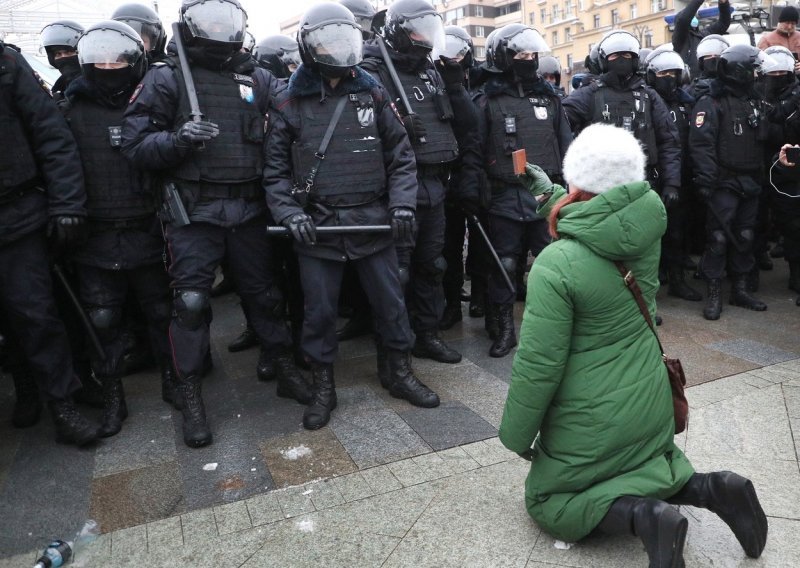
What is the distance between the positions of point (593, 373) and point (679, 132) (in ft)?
14.4

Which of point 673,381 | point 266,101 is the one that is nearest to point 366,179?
point 266,101

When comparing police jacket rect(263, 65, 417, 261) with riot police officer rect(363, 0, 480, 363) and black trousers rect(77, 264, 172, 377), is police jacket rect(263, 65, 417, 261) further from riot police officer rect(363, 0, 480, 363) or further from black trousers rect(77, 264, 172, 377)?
black trousers rect(77, 264, 172, 377)

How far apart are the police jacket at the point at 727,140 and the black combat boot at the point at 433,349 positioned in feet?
8.75

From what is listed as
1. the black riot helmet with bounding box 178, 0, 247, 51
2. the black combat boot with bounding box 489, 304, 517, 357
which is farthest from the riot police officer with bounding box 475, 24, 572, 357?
the black riot helmet with bounding box 178, 0, 247, 51

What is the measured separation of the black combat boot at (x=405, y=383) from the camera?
3.76 metres

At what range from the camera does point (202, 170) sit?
11.2ft

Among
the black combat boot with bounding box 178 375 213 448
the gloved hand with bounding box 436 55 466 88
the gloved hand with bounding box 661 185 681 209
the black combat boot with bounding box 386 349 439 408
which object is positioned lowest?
the black combat boot with bounding box 386 349 439 408

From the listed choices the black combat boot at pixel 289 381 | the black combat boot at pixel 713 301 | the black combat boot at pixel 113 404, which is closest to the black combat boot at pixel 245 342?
the black combat boot at pixel 289 381

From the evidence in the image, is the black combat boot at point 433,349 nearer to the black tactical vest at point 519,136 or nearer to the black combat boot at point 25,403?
the black tactical vest at point 519,136

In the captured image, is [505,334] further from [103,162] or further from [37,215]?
[37,215]

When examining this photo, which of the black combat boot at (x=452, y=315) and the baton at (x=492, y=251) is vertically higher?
the baton at (x=492, y=251)

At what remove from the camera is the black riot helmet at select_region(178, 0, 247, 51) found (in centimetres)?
335

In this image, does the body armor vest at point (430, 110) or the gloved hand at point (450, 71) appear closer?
the body armor vest at point (430, 110)

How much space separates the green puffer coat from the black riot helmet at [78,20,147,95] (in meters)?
2.49
